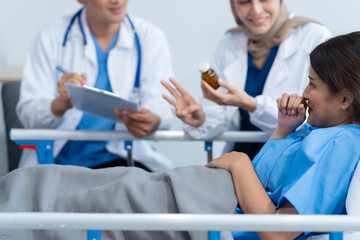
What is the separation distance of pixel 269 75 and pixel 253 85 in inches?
3.9

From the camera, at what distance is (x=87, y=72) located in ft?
7.29

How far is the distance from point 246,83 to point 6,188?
111 centimetres

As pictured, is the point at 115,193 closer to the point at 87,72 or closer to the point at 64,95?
the point at 64,95

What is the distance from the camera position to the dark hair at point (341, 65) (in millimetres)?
1337

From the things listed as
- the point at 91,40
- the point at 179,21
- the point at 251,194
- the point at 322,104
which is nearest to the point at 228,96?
the point at 322,104

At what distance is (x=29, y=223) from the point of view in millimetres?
1026

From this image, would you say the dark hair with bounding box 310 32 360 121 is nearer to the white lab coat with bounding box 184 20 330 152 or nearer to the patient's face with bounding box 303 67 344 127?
the patient's face with bounding box 303 67 344 127

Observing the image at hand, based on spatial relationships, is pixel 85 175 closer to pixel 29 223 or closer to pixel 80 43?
pixel 29 223

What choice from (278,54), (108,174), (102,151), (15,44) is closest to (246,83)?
(278,54)

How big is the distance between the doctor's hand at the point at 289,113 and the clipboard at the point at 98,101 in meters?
→ 0.51

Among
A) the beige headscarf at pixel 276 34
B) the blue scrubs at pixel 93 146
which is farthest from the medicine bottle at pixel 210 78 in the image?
the blue scrubs at pixel 93 146

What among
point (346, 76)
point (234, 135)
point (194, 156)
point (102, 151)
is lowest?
point (194, 156)

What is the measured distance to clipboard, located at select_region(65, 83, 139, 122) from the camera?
5.67 ft

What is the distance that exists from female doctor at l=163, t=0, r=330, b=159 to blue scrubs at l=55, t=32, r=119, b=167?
40 centimetres
